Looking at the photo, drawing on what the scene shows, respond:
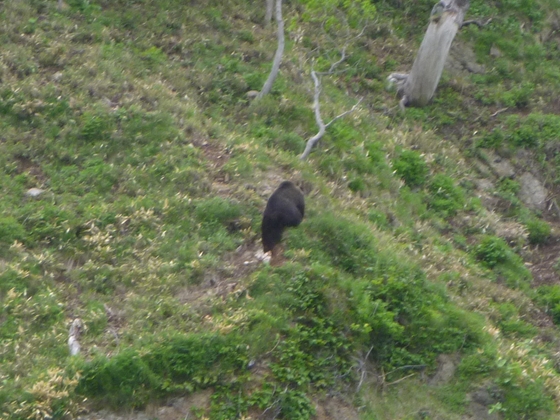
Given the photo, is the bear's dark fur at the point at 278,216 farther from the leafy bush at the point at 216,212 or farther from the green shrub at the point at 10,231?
the green shrub at the point at 10,231

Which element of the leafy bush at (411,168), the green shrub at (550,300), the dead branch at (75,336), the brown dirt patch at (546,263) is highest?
the leafy bush at (411,168)

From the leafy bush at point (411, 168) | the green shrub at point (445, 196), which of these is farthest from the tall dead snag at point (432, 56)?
the green shrub at point (445, 196)

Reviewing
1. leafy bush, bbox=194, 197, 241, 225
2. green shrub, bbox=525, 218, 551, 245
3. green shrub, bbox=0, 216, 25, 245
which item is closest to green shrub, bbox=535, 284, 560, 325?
green shrub, bbox=525, 218, 551, 245

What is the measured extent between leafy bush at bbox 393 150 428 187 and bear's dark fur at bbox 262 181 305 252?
4.16 metres

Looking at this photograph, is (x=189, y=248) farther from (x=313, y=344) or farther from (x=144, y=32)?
(x=144, y=32)

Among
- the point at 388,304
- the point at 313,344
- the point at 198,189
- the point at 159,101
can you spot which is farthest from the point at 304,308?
the point at 159,101

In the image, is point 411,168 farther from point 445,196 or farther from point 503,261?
point 503,261

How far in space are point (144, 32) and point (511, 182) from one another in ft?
25.8

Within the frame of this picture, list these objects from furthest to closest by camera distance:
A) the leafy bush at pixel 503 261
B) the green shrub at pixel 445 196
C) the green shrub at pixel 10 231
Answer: the green shrub at pixel 445 196, the leafy bush at pixel 503 261, the green shrub at pixel 10 231

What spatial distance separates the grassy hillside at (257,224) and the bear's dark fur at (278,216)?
22cm

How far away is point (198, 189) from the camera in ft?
38.7

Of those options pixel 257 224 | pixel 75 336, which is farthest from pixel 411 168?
pixel 75 336

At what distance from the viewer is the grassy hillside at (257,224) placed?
361 inches

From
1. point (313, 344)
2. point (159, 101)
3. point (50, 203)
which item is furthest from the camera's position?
point (159, 101)
